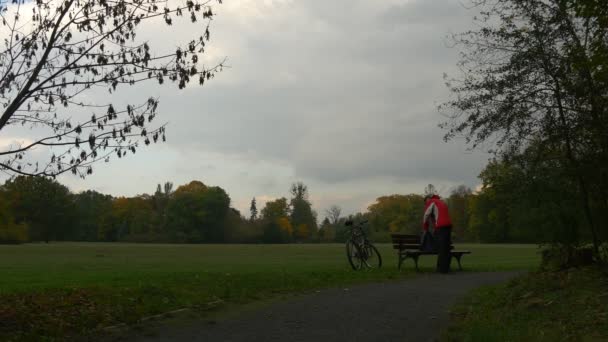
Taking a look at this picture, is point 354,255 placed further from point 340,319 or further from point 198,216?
point 198,216

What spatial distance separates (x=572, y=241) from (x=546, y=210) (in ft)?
2.48

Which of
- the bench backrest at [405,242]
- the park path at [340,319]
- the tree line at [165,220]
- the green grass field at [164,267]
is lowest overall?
the park path at [340,319]

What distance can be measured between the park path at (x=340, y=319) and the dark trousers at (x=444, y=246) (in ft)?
14.0

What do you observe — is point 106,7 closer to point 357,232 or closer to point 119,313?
point 119,313

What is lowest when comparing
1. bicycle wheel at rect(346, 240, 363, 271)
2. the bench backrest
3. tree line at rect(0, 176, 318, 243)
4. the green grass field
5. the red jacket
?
the green grass field

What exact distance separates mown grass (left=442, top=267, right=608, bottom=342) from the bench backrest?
24.6 ft

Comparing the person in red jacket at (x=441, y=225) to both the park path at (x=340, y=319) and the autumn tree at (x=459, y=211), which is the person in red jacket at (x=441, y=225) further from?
the autumn tree at (x=459, y=211)

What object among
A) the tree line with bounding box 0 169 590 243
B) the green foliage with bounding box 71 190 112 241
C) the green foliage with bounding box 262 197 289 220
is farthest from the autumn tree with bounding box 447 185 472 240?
the green foliage with bounding box 71 190 112 241

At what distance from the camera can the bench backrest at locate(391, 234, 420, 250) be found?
794 inches

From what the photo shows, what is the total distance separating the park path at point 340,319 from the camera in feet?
28.4

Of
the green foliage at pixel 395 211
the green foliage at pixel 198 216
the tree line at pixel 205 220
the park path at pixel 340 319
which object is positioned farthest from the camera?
the green foliage at pixel 395 211

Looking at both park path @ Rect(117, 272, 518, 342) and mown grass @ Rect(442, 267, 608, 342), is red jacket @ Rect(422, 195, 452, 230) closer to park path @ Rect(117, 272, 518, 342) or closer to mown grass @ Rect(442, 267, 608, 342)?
park path @ Rect(117, 272, 518, 342)

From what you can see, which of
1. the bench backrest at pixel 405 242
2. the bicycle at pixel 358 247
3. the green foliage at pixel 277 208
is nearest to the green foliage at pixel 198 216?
the green foliage at pixel 277 208

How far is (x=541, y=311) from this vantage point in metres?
9.07
